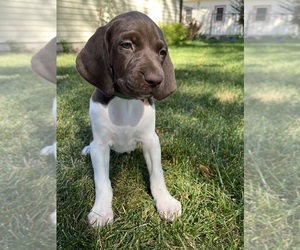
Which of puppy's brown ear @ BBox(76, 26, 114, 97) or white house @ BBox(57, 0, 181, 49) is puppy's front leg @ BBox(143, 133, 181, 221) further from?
A: white house @ BBox(57, 0, 181, 49)

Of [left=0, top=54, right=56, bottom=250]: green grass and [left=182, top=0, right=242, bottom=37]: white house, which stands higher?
[left=182, top=0, right=242, bottom=37]: white house

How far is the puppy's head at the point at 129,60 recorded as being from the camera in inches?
35.2

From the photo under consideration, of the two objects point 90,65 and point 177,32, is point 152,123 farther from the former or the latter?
point 177,32

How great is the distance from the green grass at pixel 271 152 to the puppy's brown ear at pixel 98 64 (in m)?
0.47

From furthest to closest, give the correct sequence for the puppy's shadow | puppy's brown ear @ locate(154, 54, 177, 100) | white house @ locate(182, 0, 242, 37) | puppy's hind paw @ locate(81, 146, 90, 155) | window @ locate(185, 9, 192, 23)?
1. window @ locate(185, 9, 192, 23)
2. white house @ locate(182, 0, 242, 37)
3. puppy's hind paw @ locate(81, 146, 90, 155)
4. the puppy's shadow
5. puppy's brown ear @ locate(154, 54, 177, 100)

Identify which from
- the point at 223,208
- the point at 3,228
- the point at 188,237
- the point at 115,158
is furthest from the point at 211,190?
the point at 3,228

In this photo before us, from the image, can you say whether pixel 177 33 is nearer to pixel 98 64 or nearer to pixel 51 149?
pixel 98 64

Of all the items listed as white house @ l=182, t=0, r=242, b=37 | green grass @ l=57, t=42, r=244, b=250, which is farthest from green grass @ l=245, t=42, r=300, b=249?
white house @ l=182, t=0, r=242, b=37

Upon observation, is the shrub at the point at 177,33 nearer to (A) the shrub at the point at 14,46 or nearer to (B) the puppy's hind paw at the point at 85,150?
(B) the puppy's hind paw at the point at 85,150

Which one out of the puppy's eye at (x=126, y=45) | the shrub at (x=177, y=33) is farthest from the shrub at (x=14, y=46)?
the shrub at (x=177, y=33)

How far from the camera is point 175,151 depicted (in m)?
1.42

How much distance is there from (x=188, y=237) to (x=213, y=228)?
0.08m

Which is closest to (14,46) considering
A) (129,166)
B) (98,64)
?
(98,64)

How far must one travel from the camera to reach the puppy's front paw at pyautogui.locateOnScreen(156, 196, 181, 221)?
1057 millimetres
